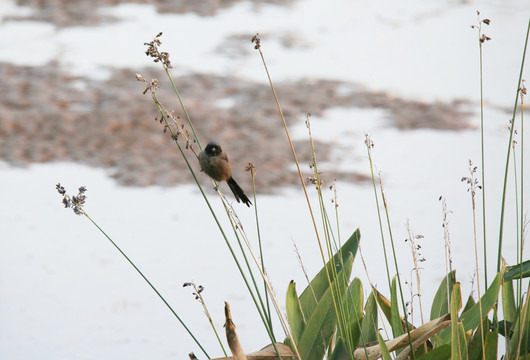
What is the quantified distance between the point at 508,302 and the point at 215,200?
258 cm

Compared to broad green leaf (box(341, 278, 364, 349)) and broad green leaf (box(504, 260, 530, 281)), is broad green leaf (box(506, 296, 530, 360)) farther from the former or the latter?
broad green leaf (box(341, 278, 364, 349))

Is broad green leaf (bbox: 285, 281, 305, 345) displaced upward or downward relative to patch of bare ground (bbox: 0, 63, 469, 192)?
downward

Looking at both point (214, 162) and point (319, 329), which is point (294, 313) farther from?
point (214, 162)

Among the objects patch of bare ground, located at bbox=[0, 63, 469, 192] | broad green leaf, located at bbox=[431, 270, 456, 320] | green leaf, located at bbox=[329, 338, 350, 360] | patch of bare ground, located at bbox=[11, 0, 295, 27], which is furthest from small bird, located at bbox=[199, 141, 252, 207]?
patch of bare ground, located at bbox=[11, 0, 295, 27]

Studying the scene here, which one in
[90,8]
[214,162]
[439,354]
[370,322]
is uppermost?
[90,8]

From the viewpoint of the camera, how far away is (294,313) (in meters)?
1.49

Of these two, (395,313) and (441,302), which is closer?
(395,313)

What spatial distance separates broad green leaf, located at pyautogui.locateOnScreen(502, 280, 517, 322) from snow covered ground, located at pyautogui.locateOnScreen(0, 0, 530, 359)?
121 cm

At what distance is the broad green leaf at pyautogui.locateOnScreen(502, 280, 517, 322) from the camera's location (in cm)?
146

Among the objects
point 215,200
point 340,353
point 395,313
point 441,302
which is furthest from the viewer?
point 215,200

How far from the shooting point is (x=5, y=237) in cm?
348

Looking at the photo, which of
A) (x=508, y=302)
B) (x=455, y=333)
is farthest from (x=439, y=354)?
(x=508, y=302)

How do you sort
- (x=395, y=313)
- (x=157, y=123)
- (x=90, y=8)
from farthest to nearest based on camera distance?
(x=90, y=8)
(x=157, y=123)
(x=395, y=313)

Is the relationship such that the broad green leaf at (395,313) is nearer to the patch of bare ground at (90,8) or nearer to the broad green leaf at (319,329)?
the broad green leaf at (319,329)
